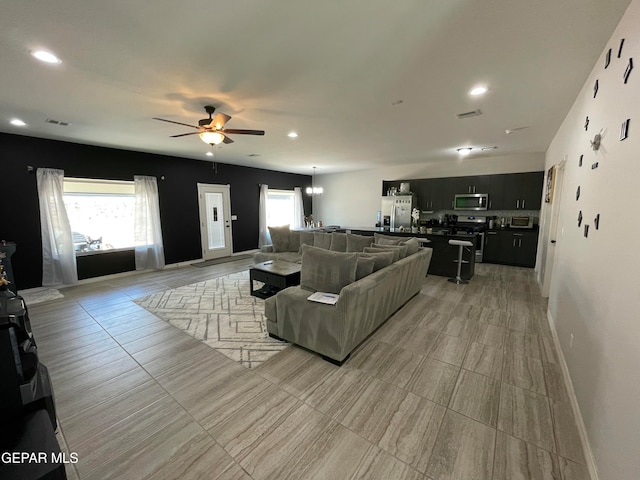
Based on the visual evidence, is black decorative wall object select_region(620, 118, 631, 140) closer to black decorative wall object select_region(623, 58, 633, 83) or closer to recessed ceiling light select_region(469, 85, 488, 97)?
black decorative wall object select_region(623, 58, 633, 83)

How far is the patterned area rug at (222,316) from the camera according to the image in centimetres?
271

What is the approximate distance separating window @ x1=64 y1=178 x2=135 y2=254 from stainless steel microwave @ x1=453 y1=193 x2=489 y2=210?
7.87m

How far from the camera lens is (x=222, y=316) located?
347cm

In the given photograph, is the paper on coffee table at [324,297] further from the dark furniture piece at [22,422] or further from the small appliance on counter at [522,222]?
the small appliance on counter at [522,222]

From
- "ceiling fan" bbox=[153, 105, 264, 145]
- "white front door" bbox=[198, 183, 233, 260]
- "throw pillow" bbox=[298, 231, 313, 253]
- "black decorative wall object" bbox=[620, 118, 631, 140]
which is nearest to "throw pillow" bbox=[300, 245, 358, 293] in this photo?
"ceiling fan" bbox=[153, 105, 264, 145]

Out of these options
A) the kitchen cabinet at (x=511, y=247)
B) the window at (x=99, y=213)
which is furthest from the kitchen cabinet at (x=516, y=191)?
the window at (x=99, y=213)

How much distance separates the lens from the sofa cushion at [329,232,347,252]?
4.51 m

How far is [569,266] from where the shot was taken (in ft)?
8.20

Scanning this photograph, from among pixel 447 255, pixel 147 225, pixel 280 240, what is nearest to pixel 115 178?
pixel 147 225

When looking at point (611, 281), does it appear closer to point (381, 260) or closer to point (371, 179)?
point (381, 260)

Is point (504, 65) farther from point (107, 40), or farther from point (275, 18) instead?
point (107, 40)

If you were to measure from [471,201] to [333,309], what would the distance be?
19.6ft

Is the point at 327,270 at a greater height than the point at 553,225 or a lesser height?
lesser

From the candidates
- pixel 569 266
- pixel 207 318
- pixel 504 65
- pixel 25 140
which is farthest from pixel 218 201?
pixel 569 266
